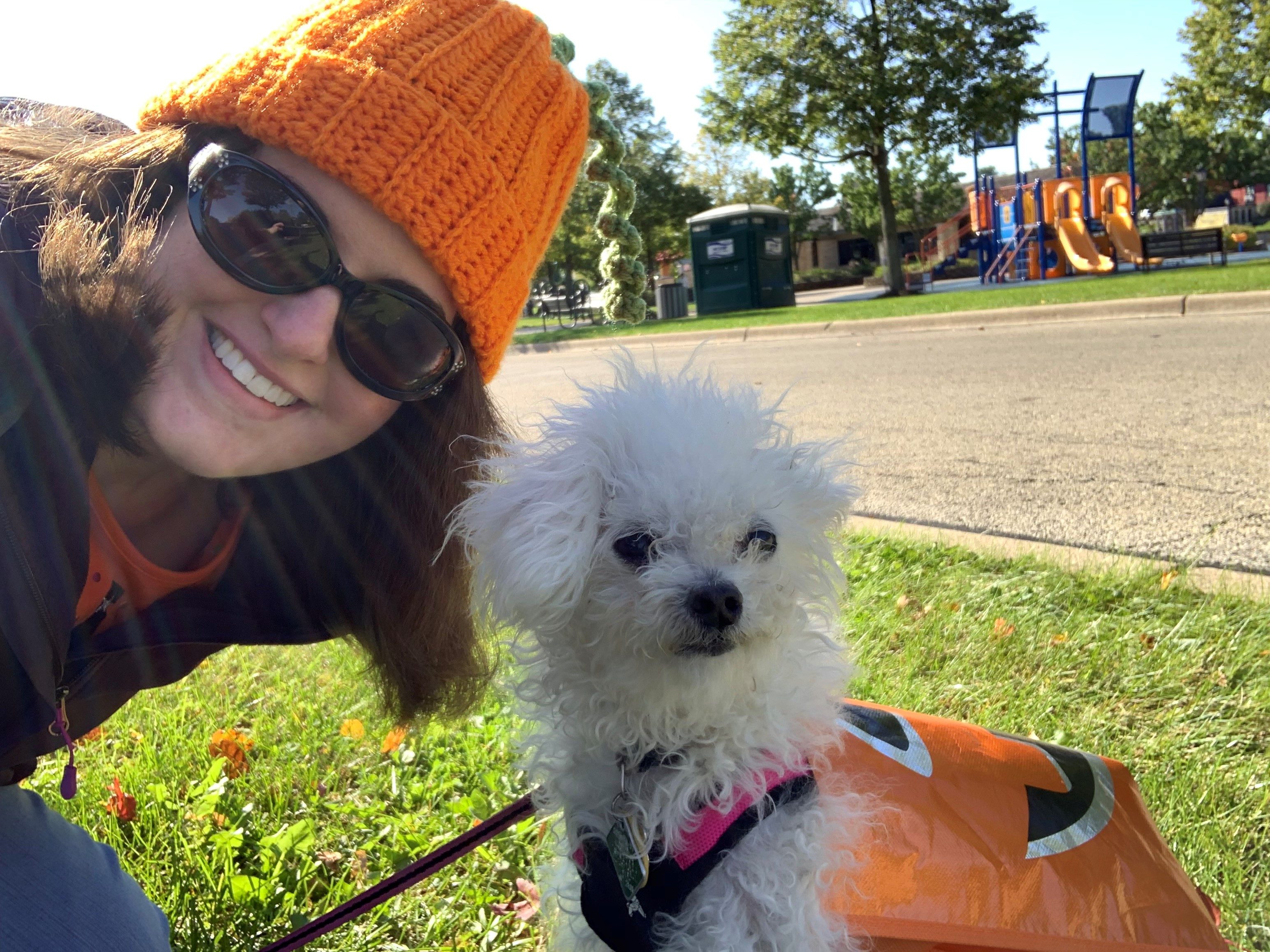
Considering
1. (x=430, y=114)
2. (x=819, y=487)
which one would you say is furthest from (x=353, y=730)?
(x=430, y=114)

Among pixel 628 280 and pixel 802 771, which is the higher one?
pixel 628 280

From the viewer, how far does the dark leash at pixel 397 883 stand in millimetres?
1929

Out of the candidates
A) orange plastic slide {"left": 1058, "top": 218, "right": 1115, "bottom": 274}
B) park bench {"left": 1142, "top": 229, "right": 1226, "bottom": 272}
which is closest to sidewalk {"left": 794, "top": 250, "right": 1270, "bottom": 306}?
orange plastic slide {"left": 1058, "top": 218, "right": 1115, "bottom": 274}

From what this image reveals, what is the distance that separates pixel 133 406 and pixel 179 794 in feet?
4.78

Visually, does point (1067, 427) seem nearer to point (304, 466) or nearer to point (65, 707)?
point (304, 466)

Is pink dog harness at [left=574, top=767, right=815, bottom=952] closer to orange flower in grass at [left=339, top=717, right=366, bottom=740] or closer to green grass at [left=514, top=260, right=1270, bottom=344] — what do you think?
orange flower in grass at [left=339, top=717, right=366, bottom=740]

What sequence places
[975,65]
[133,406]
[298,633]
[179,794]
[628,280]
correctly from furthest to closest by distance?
[975,65] < [179,794] < [628,280] < [298,633] < [133,406]

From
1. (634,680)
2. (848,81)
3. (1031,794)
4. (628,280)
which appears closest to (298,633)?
(634,680)

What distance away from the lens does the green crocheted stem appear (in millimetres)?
2355

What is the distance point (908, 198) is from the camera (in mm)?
49219

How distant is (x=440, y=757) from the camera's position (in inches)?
113

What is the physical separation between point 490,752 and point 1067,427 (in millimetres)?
4940

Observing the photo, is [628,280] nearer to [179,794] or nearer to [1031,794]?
[1031,794]

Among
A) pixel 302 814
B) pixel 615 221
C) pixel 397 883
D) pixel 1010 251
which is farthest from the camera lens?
pixel 1010 251
